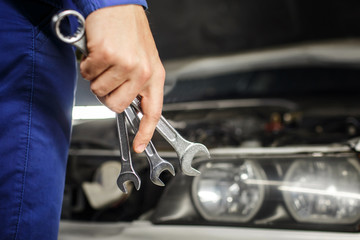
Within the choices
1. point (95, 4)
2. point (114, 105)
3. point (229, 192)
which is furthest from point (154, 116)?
point (229, 192)

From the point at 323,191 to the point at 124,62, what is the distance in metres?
0.76

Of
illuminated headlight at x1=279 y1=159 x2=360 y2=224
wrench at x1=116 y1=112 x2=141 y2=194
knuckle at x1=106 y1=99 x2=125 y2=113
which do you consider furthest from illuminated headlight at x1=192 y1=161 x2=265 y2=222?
knuckle at x1=106 y1=99 x2=125 y2=113

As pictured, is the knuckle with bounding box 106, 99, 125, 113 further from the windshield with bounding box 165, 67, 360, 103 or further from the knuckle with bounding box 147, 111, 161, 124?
the windshield with bounding box 165, 67, 360, 103

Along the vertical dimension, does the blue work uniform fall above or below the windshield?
below

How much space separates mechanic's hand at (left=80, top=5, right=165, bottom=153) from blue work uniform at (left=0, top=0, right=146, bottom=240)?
0.34 feet

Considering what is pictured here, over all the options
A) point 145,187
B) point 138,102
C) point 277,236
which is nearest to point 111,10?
point 138,102

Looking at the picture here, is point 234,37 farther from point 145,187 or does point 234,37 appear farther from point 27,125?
point 27,125

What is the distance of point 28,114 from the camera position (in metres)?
0.57

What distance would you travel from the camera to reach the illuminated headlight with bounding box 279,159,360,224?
3.16 feet

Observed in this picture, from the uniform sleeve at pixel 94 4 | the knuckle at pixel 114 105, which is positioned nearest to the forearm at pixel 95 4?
the uniform sleeve at pixel 94 4

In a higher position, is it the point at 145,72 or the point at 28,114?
the point at 145,72

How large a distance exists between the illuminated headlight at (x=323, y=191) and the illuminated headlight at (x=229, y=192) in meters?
0.08

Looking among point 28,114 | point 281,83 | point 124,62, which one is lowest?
point 28,114

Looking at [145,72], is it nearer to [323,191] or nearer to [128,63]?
[128,63]
